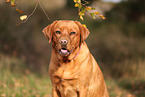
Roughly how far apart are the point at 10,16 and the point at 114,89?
492cm

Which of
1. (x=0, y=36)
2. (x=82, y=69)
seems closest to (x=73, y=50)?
(x=82, y=69)

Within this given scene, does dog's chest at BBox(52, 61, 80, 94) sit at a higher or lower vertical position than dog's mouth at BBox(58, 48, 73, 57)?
lower

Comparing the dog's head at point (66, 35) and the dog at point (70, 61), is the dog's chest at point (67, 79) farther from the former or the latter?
the dog's head at point (66, 35)

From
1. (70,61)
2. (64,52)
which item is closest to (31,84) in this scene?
(70,61)

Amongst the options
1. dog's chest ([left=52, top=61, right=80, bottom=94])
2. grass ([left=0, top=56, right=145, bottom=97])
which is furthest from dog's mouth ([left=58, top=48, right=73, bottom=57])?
grass ([left=0, top=56, right=145, bottom=97])

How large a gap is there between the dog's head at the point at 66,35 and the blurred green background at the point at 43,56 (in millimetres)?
1818

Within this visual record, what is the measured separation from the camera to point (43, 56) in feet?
29.6

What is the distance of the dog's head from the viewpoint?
3.16 meters

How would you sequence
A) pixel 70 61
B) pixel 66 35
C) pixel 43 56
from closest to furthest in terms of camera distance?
pixel 66 35 < pixel 70 61 < pixel 43 56

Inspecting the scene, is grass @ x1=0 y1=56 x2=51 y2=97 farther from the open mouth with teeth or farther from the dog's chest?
the open mouth with teeth

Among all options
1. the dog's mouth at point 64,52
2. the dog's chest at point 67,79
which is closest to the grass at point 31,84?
the dog's chest at point 67,79

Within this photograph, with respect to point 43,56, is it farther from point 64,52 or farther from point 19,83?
point 64,52

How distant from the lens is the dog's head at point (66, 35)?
10.4 feet

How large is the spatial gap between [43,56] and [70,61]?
575 cm
